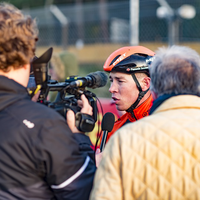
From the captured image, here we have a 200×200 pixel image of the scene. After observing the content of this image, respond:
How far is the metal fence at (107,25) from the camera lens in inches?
339

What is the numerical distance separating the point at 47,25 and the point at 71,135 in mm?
9211

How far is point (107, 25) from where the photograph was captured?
9.72 metres

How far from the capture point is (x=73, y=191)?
2061 mm

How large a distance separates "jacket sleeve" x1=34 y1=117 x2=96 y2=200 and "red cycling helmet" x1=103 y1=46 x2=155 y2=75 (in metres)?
1.32

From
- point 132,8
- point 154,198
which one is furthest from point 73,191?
point 132,8

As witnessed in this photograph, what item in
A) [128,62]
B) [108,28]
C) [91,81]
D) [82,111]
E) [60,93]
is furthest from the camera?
[108,28]

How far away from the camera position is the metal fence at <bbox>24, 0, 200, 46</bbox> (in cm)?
860

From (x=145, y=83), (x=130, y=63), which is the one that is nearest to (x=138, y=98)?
(x=145, y=83)

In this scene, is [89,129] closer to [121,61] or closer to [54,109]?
[54,109]

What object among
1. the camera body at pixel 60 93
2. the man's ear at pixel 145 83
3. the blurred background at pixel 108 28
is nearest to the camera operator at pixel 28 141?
the camera body at pixel 60 93

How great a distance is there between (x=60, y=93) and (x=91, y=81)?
255mm

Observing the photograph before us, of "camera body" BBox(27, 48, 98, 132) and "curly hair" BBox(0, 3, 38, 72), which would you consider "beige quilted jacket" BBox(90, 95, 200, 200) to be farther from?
"curly hair" BBox(0, 3, 38, 72)

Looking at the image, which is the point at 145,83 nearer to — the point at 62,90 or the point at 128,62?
the point at 128,62

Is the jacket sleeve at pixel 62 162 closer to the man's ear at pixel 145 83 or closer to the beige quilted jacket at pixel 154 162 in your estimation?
the beige quilted jacket at pixel 154 162
